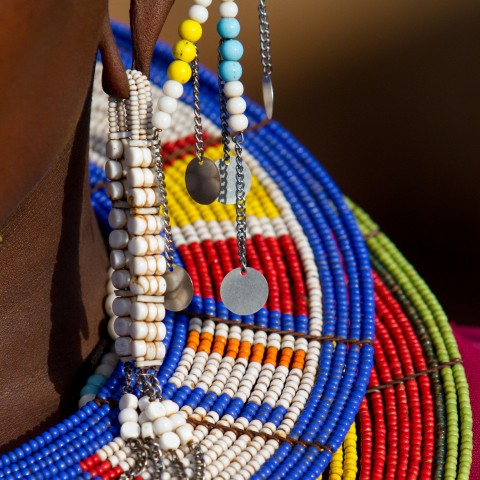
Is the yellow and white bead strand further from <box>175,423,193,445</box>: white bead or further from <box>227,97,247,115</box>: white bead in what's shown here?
<box>175,423,193,445</box>: white bead

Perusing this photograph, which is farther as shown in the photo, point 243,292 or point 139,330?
point 243,292

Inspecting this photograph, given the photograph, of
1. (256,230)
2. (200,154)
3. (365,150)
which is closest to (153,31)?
(200,154)

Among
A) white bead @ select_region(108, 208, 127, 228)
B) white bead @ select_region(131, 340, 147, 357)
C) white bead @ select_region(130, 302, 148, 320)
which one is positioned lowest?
white bead @ select_region(131, 340, 147, 357)

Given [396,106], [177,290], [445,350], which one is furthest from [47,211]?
[396,106]

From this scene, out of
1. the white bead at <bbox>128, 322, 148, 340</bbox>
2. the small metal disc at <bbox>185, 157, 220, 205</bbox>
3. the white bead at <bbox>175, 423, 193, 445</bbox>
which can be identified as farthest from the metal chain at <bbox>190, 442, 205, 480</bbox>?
the small metal disc at <bbox>185, 157, 220, 205</bbox>

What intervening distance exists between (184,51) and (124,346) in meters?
0.27

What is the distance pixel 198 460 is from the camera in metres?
0.76

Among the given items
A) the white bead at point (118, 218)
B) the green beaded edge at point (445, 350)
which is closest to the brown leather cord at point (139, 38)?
the white bead at point (118, 218)

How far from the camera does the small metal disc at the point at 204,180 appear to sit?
0.83 m

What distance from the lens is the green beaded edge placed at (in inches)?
34.3

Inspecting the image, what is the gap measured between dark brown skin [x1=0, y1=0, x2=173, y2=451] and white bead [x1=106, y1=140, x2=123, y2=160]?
0.10 feet

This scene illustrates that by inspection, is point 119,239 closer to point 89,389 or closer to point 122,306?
point 122,306

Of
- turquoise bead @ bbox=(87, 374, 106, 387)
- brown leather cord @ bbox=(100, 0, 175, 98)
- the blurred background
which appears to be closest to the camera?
brown leather cord @ bbox=(100, 0, 175, 98)

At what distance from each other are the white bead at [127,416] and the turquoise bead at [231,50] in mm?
335
